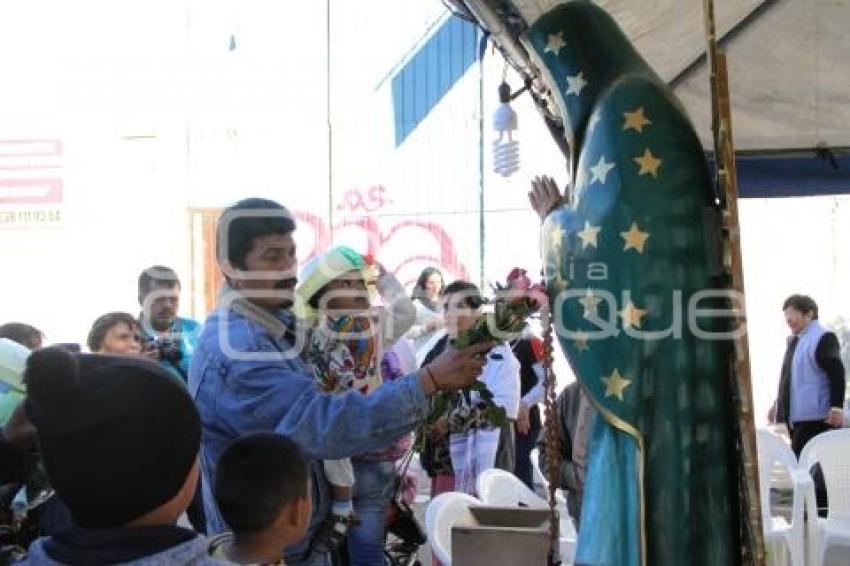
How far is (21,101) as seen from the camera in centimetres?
1177

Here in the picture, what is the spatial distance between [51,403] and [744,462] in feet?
5.37

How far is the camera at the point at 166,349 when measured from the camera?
4211 mm

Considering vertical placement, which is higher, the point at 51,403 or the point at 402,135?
the point at 402,135

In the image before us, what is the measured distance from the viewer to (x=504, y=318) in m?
2.27

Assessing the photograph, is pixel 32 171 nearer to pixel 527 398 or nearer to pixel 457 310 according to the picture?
pixel 527 398

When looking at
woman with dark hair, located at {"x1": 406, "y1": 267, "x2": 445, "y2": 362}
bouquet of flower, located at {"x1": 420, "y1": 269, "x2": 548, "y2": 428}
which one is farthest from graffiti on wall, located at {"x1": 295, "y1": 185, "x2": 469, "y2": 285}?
bouquet of flower, located at {"x1": 420, "y1": 269, "x2": 548, "y2": 428}

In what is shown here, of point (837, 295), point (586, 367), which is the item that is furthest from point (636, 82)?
point (837, 295)

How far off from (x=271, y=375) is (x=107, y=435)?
3.17 ft

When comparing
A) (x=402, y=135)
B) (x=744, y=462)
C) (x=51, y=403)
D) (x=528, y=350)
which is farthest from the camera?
(x=402, y=135)

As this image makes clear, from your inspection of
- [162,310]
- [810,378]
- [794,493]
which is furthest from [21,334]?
[810,378]

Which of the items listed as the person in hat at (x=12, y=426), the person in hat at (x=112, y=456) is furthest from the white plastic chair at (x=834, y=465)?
the person in hat at (x=112, y=456)

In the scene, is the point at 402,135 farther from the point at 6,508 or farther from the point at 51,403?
the point at 51,403

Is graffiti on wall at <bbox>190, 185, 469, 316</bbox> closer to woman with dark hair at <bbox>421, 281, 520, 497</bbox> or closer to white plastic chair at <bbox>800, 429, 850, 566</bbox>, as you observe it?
woman with dark hair at <bbox>421, 281, 520, 497</bbox>

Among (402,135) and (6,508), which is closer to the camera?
(6,508)
